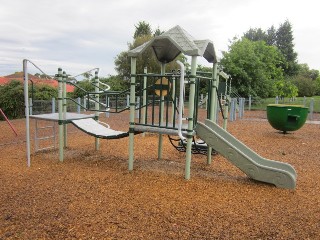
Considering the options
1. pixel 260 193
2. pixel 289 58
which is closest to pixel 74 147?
pixel 260 193

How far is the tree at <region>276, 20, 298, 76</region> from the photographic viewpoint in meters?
44.9

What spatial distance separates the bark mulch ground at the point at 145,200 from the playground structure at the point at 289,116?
334 cm

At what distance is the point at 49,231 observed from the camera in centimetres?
280

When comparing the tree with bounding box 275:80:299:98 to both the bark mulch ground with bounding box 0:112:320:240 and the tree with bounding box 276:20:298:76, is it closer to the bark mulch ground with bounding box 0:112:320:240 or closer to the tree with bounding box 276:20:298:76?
the tree with bounding box 276:20:298:76

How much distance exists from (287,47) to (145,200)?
164 feet

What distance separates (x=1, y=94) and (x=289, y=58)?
43.3 m

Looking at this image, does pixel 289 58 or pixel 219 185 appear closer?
pixel 219 185

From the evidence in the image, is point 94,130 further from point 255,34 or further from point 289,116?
point 255,34

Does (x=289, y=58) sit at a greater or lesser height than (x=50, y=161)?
greater

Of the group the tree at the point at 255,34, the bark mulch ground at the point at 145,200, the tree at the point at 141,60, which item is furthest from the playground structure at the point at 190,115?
the tree at the point at 255,34

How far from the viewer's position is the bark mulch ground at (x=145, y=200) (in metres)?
2.86

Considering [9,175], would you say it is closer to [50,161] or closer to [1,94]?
[50,161]

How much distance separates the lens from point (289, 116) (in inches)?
359

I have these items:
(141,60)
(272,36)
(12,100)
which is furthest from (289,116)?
(272,36)
